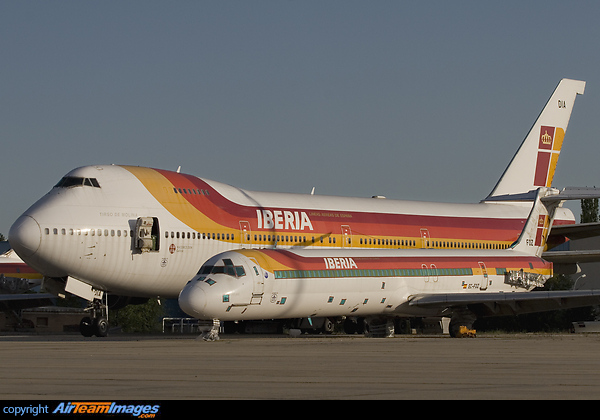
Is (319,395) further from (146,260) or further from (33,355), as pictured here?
(146,260)

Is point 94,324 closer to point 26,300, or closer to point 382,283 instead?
point 382,283

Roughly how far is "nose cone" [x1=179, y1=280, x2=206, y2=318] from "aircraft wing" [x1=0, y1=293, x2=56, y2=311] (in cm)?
1884

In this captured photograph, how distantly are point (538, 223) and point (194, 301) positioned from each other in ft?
65.4

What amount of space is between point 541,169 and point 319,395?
44632mm

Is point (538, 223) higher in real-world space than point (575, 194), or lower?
lower

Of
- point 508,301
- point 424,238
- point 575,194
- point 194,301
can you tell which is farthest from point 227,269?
point 575,194

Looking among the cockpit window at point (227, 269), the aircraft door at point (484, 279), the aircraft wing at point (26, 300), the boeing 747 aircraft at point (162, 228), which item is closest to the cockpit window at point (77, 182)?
the boeing 747 aircraft at point (162, 228)

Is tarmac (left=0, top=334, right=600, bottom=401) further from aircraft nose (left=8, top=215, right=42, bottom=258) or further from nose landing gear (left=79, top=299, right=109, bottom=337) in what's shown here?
nose landing gear (left=79, top=299, right=109, bottom=337)

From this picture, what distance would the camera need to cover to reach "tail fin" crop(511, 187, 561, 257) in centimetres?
4209

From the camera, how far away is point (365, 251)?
36.4m

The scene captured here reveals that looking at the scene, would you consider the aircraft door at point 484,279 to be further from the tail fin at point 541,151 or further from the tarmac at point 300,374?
the tail fin at point 541,151

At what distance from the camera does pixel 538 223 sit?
42.5 m

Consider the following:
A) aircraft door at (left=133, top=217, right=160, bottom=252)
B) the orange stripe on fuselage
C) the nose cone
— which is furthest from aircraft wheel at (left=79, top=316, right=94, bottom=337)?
the nose cone
